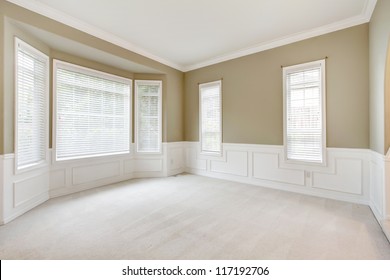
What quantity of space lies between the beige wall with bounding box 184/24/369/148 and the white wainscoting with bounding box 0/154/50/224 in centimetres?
344

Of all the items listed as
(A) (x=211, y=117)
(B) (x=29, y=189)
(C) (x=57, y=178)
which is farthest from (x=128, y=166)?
(A) (x=211, y=117)

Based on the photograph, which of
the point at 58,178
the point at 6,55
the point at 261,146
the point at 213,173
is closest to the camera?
the point at 6,55

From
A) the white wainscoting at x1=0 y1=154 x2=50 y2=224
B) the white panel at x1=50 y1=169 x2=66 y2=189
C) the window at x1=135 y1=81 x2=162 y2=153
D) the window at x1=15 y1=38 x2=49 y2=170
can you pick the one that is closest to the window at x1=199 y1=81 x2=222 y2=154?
the window at x1=135 y1=81 x2=162 y2=153

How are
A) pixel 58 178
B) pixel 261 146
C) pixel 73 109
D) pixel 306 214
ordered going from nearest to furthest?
pixel 306 214 → pixel 58 178 → pixel 73 109 → pixel 261 146

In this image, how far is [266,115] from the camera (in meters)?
4.04

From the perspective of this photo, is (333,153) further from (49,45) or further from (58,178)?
(49,45)

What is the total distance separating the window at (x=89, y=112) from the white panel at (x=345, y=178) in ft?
14.2

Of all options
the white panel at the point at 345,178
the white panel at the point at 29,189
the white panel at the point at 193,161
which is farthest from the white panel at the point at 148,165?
the white panel at the point at 345,178

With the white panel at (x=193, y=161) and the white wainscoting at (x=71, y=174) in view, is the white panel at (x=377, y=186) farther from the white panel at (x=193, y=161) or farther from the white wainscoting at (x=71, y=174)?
the white wainscoting at (x=71, y=174)

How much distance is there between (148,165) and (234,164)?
87.5 inches

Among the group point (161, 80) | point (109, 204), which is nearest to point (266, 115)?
point (161, 80)

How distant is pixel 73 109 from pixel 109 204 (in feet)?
6.83

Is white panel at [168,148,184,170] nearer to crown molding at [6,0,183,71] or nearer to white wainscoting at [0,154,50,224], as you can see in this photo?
crown molding at [6,0,183,71]

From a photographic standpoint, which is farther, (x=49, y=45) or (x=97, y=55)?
(x=97, y=55)
